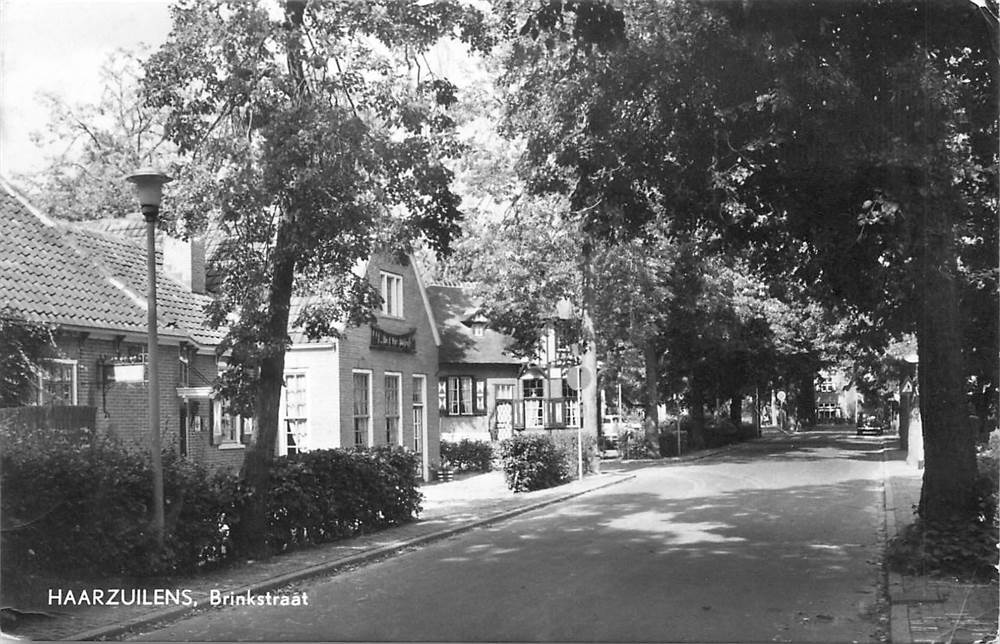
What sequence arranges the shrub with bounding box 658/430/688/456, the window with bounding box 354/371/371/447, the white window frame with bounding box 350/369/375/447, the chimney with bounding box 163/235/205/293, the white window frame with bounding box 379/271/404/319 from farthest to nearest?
the shrub with bounding box 658/430/688/456 < the white window frame with bounding box 379/271/404/319 < the window with bounding box 354/371/371/447 < the white window frame with bounding box 350/369/375/447 < the chimney with bounding box 163/235/205/293

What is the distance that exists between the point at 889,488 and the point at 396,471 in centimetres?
1129

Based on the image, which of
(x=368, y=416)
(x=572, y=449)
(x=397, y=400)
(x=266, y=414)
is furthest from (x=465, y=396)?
(x=266, y=414)

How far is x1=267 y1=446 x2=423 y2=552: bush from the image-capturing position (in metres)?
12.8

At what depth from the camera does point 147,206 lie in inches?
407

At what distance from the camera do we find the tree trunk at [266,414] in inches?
470

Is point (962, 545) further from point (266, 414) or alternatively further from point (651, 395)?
point (651, 395)

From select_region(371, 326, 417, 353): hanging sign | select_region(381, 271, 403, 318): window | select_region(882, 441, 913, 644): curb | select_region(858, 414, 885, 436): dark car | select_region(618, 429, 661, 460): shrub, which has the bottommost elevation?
select_region(858, 414, 885, 436): dark car

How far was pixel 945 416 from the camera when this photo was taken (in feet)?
34.3

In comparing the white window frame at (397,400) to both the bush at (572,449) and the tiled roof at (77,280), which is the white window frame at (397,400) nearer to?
the bush at (572,449)

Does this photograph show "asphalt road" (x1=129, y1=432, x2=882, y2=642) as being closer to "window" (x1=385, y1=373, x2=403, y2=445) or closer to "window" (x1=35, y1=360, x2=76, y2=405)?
"window" (x1=35, y1=360, x2=76, y2=405)

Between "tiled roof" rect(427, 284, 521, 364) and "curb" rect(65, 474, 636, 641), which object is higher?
"tiled roof" rect(427, 284, 521, 364)

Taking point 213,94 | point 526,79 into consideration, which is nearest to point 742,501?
point 526,79

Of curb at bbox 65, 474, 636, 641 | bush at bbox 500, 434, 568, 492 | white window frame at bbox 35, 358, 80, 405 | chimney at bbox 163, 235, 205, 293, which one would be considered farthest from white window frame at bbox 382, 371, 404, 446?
white window frame at bbox 35, 358, 80, 405

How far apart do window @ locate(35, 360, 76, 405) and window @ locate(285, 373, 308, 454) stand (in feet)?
27.6
